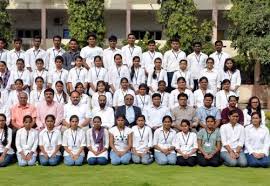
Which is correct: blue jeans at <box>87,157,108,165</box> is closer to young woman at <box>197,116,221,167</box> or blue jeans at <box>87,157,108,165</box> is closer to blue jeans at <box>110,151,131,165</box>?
blue jeans at <box>110,151,131,165</box>

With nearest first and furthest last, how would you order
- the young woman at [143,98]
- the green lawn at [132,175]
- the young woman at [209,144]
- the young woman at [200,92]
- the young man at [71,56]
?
1. the green lawn at [132,175]
2. the young woman at [209,144]
3. the young woman at [143,98]
4. the young woman at [200,92]
5. the young man at [71,56]

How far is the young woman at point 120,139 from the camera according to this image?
34.1 feet

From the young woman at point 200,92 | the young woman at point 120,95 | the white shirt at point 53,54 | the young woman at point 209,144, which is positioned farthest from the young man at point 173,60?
the white shirt at point 53,54

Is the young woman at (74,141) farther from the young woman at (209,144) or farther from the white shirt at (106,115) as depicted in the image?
the young woman at (209,144)

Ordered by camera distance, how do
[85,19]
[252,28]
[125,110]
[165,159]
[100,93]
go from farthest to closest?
[85,19] < [252,28] < [100,93] < [125,110] < [165,159]

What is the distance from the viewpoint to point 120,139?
34.5ft

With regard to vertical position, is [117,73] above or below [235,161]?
above

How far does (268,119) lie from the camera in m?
18.5

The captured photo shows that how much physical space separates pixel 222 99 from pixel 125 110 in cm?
214

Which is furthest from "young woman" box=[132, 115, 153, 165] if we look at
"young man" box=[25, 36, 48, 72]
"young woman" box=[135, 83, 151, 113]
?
"young man" box=[25, 36, 48, 72]

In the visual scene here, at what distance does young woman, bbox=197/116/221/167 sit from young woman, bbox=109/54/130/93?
2384mm

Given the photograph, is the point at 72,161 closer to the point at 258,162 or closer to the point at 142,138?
the point at 142,138

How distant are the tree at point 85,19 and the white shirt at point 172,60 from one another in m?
12.2

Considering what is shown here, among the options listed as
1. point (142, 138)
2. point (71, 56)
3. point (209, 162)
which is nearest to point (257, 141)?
point (209, 162)
